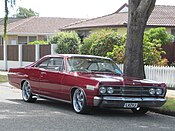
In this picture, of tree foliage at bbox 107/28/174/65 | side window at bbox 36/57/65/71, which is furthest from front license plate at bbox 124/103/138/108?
tree foliage at bbox 107/28/174/65

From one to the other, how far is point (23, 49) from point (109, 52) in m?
10.5

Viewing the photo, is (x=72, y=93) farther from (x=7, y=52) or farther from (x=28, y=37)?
(x=28, y=37)

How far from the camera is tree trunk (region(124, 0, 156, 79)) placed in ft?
46.0

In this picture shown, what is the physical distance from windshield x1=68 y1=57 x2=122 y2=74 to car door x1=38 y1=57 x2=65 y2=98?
0.30 meters

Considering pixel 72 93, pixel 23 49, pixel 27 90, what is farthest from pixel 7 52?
pixel 72 93

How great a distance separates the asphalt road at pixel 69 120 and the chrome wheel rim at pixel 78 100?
18cm

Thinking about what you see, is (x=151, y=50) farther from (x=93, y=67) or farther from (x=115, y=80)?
(x=115, y=80)

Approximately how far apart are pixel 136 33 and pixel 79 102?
3694 millimetres

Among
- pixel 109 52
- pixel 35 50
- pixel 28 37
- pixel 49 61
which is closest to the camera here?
pixel 49 61

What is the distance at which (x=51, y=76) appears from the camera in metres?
12.5

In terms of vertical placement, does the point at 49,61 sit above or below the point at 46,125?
above

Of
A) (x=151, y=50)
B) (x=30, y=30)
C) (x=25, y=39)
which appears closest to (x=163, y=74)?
(x=151, y=50)

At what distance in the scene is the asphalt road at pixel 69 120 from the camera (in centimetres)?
953

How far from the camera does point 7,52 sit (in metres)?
33.8
